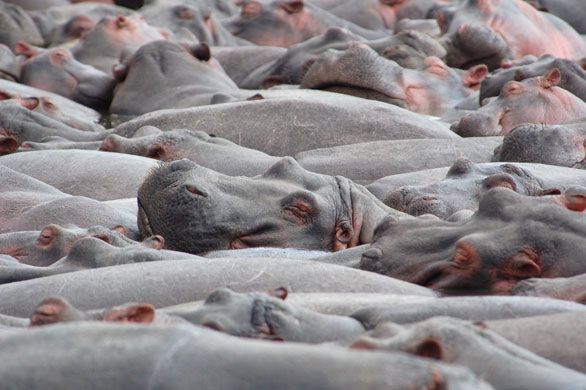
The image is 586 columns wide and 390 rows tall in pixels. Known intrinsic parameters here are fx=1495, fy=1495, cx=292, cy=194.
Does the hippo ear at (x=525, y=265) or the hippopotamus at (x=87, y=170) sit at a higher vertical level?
the hippo ear at (x=525, y=265)

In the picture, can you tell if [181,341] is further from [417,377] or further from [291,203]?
[291,203]

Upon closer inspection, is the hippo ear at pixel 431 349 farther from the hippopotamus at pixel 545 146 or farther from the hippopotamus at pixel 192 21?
the hippopotamus at pixel 192 21

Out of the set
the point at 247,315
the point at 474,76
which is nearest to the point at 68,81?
the point at 474,76

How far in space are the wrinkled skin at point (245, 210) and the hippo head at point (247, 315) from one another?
1953 mm

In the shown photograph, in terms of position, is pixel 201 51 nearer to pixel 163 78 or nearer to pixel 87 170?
pixel 163 78

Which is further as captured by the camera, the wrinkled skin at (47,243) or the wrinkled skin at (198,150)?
the wrinkled skin at (198,150)

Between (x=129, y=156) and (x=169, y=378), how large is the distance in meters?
4.87

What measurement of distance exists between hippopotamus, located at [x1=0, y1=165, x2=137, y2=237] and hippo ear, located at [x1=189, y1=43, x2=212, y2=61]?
4.82 meters

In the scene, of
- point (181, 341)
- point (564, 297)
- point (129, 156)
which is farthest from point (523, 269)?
point (129, 156)

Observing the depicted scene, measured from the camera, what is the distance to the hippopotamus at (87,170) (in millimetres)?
6836

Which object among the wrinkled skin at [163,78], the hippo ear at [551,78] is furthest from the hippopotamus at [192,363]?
the wrinkled skin at [163,78]

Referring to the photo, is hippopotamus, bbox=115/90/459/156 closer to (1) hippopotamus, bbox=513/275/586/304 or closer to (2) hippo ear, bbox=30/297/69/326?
(1) hippopotamus, bbox=513/275/586/304

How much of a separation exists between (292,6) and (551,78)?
5.53 metres

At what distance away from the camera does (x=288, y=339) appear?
3104mm
